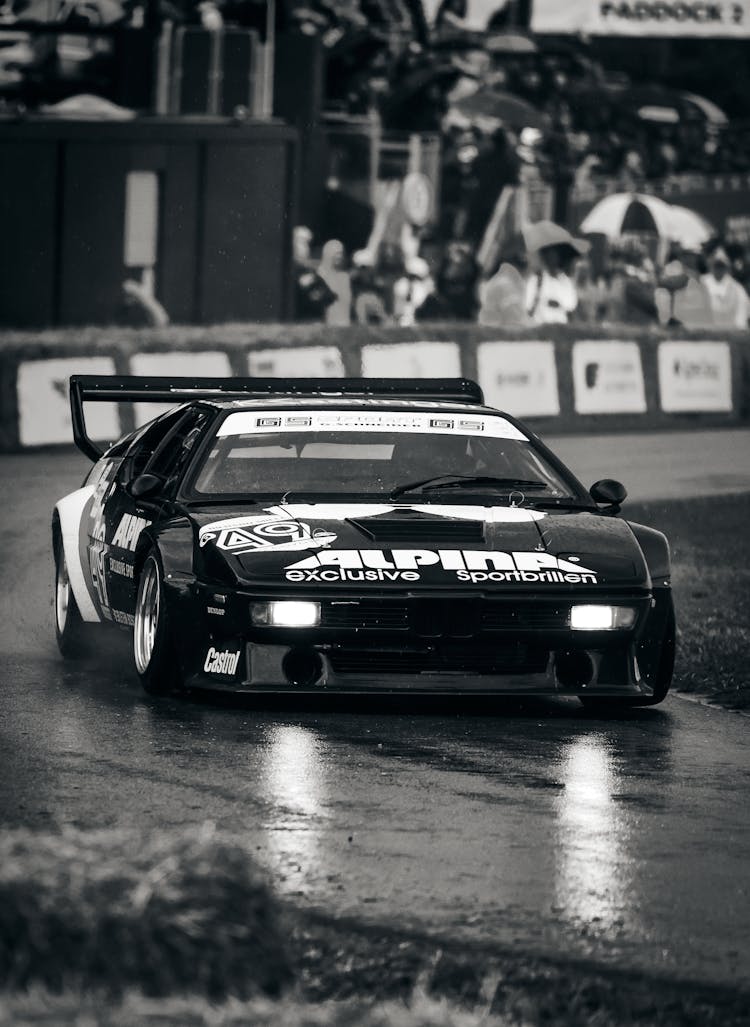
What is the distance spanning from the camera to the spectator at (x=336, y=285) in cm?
2650

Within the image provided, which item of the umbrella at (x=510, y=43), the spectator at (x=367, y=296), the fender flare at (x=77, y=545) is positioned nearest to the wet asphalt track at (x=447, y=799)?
the fender flare at (x=77, y=545)

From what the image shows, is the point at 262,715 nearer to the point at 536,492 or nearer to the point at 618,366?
the point at 536,492

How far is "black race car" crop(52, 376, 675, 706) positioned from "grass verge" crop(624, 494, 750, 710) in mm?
1020

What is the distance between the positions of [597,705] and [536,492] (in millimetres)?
903

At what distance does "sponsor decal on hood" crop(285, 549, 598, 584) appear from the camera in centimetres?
819

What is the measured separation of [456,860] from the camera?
19.1 ft

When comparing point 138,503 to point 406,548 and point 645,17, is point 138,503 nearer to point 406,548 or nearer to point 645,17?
point 406,548

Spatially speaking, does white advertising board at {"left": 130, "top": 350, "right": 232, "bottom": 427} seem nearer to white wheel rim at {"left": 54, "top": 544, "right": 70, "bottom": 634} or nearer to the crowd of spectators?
the crowd of spectators

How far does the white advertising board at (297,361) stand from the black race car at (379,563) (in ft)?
A: 42.6

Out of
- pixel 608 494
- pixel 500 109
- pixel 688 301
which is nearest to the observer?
pixel 608 494

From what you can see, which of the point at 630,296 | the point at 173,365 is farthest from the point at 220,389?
the point at 630,296

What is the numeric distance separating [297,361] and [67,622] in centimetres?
1310

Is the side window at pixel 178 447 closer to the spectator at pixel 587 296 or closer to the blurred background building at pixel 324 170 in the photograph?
the blurred background building at pixel 324 170

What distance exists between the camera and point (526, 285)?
2548 centimetres
